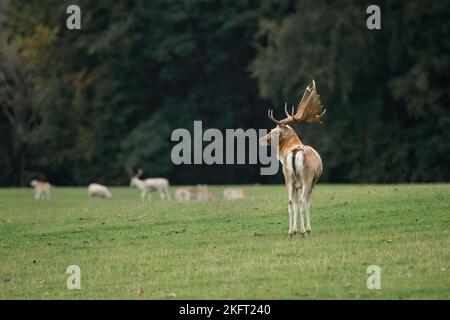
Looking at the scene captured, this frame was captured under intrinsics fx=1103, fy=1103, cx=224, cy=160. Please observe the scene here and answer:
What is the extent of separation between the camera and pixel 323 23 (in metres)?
45.7

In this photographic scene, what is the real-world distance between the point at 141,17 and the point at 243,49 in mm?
5279

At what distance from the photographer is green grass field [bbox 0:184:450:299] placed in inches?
602

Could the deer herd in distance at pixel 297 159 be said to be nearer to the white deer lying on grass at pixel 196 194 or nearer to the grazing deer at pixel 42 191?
the white deer lying on grass at pixel 196 194

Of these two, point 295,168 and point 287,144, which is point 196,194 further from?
point 295,168

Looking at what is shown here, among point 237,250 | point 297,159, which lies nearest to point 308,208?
point 297,159

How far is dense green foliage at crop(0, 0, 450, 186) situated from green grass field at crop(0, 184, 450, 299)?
20.7 m

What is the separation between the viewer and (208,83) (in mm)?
54312

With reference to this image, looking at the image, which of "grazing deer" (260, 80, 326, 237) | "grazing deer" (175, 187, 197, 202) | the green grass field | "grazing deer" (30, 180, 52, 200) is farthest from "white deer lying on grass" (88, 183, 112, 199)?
"grazing deer" (260, 80, 326, 237)

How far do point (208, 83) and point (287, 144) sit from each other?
35.5 m

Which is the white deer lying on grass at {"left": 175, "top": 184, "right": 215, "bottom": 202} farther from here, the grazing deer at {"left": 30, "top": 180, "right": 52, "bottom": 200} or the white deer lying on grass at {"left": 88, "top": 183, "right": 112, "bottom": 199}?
the grazing deer at {"left": 30, "top": 180, "right": 52, "bottom": 200}

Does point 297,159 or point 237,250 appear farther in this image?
point 297,159

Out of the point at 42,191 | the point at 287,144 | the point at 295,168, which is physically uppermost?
the point at 287,144

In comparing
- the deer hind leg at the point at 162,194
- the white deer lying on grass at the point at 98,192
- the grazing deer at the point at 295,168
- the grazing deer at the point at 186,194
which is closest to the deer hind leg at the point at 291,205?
the grazing deer at the point at 295,168

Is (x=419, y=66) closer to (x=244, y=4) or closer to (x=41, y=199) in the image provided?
(x=244, y=4)
